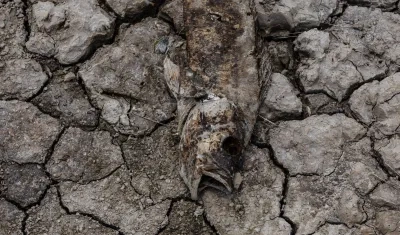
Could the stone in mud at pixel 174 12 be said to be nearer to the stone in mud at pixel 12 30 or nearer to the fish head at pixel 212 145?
the fish head at pixel 212 145

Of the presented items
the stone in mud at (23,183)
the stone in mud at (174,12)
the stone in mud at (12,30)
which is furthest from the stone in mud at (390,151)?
the stone in mud at (12,30)

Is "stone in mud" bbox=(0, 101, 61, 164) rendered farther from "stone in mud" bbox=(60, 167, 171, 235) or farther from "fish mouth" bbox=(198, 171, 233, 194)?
"fish mouth" bbox=(198, 171, 233, 194)

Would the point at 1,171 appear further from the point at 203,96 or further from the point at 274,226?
the point at 274,226

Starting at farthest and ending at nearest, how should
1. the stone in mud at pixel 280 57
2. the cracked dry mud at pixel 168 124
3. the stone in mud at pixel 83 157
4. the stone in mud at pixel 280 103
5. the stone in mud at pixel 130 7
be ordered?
the stone in mud at pixel 130 7 → the stone in mud at pixel 280 57 → the stone in mud at pixel 280 103 → the stone in mud at pixel 83 157 → the cracked dry mud at pixel 168 124

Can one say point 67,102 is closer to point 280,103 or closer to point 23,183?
point 23,183

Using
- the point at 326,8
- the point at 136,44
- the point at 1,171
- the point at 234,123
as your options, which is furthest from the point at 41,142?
the point at 326,8

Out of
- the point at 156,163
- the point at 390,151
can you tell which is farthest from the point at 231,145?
the point at 390,151
